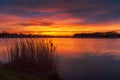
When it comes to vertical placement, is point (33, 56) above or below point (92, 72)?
above

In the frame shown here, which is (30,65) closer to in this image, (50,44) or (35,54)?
(35,54)

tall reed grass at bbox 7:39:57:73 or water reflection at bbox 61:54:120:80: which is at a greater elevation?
tall reed grass at bbox 7:39:57:73

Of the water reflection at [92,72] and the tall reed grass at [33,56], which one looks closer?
the tall reed grass at [33,56]

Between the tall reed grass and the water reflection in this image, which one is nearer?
the tall reed grass

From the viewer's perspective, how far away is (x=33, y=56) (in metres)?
12.4

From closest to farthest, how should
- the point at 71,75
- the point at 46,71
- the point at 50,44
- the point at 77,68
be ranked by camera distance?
the point at 46,71
the point at 50,44
the point at 71,75
the point at 77,68

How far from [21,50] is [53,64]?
72.5 inches

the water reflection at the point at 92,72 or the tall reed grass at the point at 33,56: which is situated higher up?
the tall reed grass at the point at 33,56

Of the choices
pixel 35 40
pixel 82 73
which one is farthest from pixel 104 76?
pixel 35 40

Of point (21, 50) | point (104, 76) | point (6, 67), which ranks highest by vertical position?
point (21, 50)

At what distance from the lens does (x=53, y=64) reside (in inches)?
481

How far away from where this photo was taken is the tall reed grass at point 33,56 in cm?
1215

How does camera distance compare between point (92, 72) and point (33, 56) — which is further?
point (92, 72)

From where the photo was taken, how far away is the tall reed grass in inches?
478
